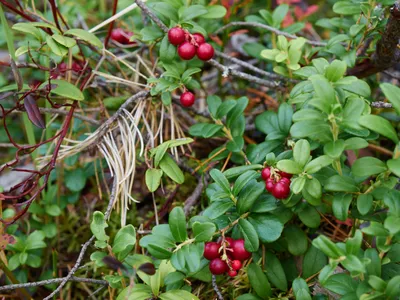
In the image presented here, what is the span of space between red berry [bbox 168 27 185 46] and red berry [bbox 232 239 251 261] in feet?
3.33

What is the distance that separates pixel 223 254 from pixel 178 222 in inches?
8.9

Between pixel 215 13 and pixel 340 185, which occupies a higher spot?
pixel 215 13

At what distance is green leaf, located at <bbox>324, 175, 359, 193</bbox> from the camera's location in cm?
186

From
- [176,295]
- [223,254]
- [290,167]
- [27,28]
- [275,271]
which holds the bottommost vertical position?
[275,271]

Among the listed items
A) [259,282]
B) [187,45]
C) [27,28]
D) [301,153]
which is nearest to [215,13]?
[187,45]

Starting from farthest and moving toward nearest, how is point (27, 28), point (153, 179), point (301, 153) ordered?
point (27, 28) < point (153, 179) < point (301, 153)

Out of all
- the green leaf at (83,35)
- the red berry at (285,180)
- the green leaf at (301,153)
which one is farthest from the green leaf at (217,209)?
the green leaf at (83,35)

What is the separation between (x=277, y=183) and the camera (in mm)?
1944

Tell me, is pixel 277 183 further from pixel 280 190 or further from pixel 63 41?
pixel 63 41

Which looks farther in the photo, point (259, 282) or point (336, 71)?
point (259, 282)

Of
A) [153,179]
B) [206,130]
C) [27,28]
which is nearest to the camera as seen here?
[153,179]

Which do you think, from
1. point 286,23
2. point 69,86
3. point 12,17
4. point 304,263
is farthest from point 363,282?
point 12,17

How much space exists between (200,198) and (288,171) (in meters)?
0.90

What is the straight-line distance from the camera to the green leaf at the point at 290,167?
186cm
